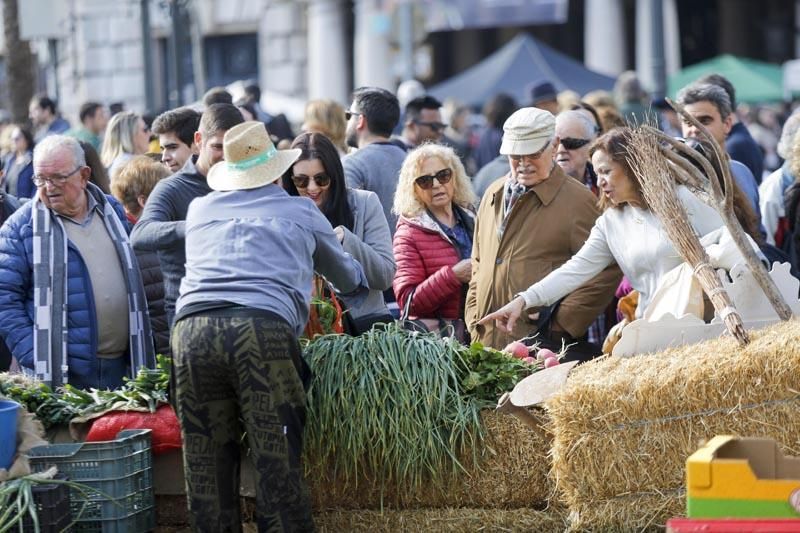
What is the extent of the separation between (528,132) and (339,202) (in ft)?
3.18

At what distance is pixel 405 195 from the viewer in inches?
318

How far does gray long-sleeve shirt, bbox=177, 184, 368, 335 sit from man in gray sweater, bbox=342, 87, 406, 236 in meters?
3.08

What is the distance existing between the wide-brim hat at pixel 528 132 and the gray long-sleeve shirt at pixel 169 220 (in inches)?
58.2

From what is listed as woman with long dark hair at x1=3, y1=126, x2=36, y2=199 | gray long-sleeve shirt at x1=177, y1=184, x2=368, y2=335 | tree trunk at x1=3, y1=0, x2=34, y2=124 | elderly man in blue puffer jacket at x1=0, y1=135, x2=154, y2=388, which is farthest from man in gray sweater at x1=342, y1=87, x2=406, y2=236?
tree trunk at x1=3, y1=0, x2=34, y2=124

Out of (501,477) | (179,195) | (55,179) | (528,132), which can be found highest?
(528,132)

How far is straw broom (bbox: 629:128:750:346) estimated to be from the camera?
19.1 ft

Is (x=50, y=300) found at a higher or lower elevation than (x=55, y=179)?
lower

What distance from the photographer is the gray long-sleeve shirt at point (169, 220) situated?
6.98 m

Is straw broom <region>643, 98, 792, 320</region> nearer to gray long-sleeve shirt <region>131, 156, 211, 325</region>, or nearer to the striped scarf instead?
gray long-sleeve shirt <region>131, 156, 211, 325</region>

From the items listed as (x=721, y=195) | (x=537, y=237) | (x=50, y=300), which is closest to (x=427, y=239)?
(x=537, y=237)

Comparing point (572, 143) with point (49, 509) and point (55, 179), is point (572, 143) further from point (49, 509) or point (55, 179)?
point (49, 509)

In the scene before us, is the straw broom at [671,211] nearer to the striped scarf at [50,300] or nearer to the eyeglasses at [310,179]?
the eyeglasses at [310,179]

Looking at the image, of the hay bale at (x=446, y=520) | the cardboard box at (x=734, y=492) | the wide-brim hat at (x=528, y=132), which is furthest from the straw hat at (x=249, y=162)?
the cardboard box at (x=734, y=492)

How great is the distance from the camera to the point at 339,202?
23.7 ft
